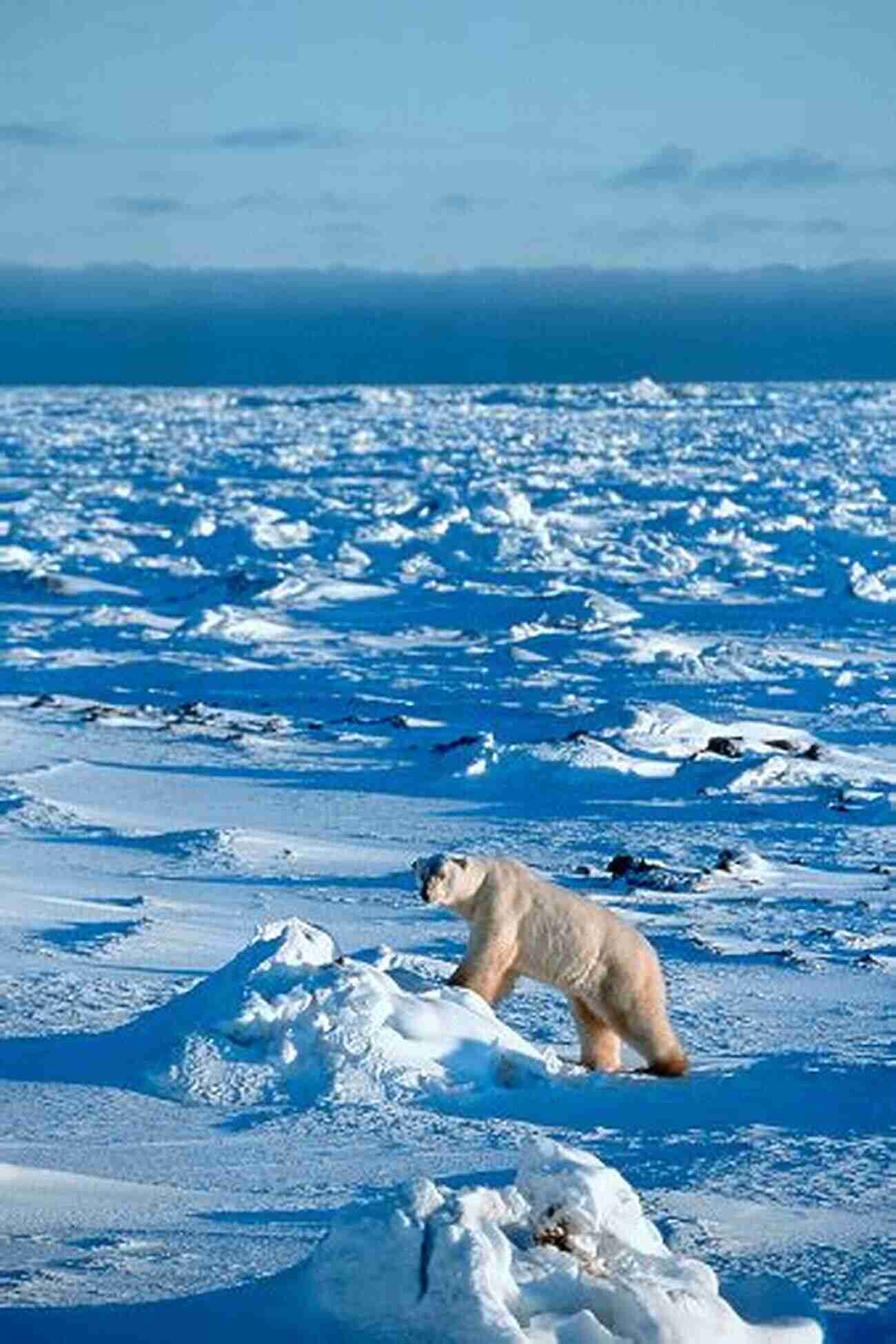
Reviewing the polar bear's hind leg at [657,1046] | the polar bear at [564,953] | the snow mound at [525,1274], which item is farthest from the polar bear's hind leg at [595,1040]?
the snow mound at [525,1274]

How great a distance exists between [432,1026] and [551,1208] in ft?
6.28

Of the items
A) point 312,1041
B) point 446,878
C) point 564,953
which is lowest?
point 312,1041

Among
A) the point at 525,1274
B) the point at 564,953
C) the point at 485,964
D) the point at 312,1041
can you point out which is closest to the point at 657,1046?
the point at 564,953

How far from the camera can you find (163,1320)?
3832mm

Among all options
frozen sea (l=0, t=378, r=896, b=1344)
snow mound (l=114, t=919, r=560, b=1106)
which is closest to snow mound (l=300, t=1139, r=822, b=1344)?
frozen sea (l=0, t=378, r=896, b=1344)

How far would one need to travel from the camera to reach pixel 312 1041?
5629 mm

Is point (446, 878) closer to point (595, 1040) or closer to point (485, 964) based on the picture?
point (485, 964)

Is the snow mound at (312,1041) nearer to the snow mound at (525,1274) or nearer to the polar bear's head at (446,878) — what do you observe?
the polar bear's head at (446,878)

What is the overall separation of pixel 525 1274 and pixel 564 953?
2.44m

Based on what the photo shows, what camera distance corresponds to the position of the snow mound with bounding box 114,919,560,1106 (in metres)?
5.54

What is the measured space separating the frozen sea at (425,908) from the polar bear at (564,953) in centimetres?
14

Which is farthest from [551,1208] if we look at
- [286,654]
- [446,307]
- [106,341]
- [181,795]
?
[446,307]

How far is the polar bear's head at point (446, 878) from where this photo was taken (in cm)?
615

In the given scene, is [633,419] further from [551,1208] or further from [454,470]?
[551,1208]
